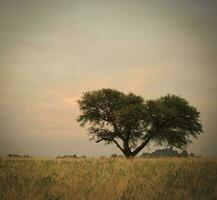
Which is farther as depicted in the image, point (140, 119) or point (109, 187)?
point (140, 119)

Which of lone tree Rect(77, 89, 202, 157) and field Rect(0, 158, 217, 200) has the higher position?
lone tree Rect(77, 89, 202, 157)

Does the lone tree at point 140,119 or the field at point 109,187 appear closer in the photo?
the field at point 109,187

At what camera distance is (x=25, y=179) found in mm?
15164

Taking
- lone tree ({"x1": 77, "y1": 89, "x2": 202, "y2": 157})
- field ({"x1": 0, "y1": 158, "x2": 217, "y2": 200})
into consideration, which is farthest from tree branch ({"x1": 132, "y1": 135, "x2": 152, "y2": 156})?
field ({"x1": 0, "y1": 158, "x2": 217, "y2": 200})

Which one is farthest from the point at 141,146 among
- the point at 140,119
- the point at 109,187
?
the point at 109,187

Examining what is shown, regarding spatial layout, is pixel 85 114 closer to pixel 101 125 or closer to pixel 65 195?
pixel 101 125

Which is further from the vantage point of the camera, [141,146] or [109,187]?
[141,146]

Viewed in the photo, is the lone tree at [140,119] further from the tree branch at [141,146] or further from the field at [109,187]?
the field at [109,187]

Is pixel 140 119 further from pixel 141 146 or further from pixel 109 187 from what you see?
pixel 109 187

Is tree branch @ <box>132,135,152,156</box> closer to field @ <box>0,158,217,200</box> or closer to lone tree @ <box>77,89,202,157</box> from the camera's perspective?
lone tree @ <box>77,89,202,157</box>

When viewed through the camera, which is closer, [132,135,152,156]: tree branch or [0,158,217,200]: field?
[0,158,217,200]: field

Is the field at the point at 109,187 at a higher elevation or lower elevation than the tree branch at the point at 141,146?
lower

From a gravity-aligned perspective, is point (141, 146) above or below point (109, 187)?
above

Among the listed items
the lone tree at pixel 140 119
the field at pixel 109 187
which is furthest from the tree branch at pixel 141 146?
the field at pixel 109 187
